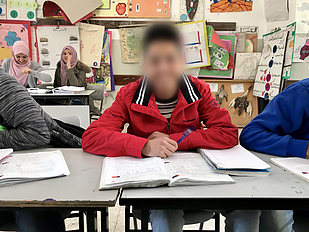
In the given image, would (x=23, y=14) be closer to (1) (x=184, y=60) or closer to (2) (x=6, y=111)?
(2) (x=6, y=111)

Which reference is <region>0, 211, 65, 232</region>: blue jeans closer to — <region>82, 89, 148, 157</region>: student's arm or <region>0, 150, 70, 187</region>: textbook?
<region>0, 150, 70, 187</region>: textbook

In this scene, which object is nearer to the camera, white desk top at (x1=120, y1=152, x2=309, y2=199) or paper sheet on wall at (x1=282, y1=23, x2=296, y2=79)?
white desk top at (x1=120, y1=152, x2=309, y2=199)

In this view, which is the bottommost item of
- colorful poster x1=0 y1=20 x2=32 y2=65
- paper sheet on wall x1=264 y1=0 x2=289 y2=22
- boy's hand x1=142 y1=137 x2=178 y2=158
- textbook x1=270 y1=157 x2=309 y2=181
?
textbook x1=270 y1=157 x2=309 y2=181

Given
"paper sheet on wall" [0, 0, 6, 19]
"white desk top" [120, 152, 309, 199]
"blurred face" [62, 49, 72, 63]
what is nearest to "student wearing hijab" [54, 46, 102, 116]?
"blurred face" [62, 49, 72, 63]

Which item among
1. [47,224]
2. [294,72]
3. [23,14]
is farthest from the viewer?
[23,14]

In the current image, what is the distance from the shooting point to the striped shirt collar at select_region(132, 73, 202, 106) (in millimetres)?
1108

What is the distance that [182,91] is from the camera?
1.13 metres

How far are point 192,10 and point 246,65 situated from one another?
121 cm

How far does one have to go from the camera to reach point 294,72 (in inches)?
111

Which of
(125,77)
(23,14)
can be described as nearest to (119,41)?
(125,77)

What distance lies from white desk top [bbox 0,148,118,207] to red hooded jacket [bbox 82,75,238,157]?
0.87ft

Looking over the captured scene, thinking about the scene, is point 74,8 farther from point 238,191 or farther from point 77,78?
point 238,191

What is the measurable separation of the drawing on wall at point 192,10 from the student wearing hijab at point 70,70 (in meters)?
1.73

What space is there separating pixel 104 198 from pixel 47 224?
0.37 metres
